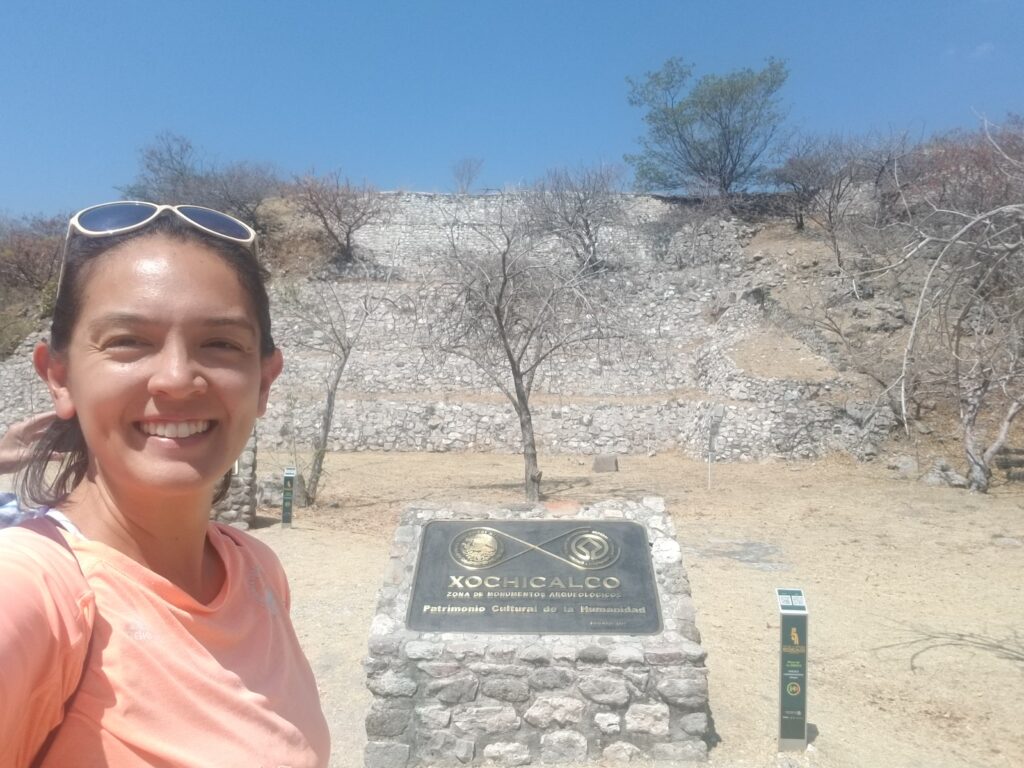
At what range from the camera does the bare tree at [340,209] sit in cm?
2978

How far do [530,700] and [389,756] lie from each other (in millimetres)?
782

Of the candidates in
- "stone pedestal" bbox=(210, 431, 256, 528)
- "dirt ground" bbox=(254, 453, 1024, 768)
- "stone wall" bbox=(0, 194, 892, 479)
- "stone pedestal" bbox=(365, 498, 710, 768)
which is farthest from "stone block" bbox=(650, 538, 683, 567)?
"stone wall" bbox=(0, 194, 892, 479)

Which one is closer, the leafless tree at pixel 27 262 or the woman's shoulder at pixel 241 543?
the woman's shoulder at pixel 241 543

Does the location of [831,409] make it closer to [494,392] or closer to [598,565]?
[494,392]

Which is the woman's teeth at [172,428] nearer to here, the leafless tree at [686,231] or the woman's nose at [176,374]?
the woman's nose at [176,374]

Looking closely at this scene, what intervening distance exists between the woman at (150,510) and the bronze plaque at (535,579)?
112 inches

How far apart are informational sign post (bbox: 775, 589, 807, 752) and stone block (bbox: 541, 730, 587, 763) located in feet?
3.83

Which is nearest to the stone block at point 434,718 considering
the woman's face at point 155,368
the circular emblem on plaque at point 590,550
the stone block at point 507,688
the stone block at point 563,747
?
the stone block at point 507,688

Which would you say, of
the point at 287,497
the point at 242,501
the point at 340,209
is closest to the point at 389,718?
the point at 287,497

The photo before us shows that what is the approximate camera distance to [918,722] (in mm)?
4754

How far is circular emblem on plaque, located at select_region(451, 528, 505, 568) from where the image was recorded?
4359mm

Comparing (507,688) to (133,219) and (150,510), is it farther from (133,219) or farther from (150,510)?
(133,219)

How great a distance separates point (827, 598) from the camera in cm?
718

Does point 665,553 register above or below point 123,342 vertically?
below
